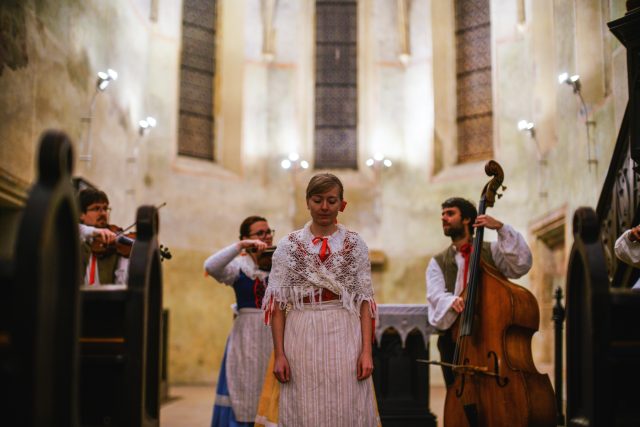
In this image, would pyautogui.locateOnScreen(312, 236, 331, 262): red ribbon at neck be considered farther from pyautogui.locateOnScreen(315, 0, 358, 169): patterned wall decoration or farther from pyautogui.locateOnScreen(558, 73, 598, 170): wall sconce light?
pyautogui.locateOnScreen(315, 0, 358, 169): patterned wall decoration

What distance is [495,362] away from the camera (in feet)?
14.3

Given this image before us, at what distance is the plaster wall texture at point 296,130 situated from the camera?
10.8 m

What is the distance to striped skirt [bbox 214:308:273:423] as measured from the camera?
17.1ft

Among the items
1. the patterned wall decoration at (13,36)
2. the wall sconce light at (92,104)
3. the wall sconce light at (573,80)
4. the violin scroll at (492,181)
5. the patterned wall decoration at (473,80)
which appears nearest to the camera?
the violin scroll at (492,181)

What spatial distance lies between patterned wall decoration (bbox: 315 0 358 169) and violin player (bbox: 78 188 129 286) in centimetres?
971

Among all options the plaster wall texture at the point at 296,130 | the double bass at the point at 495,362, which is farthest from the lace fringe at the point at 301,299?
the plaster wall texture at the point at 296,130

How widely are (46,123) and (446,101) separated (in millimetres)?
7253

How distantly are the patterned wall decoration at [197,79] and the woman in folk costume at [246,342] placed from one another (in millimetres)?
8604

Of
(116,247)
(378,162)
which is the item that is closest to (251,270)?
(116,247)

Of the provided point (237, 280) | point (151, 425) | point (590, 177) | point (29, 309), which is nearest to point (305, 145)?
point (590, 177)

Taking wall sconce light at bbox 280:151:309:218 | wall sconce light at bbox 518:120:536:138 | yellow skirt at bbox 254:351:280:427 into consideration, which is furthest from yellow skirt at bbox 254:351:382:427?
wall sconce light at bbox 280:151:309:218

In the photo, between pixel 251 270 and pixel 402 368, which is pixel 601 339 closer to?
pixel 251 270

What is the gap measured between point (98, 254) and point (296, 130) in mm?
9618

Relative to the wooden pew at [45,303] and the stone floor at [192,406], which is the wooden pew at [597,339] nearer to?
the wooden pew at [45,303]
